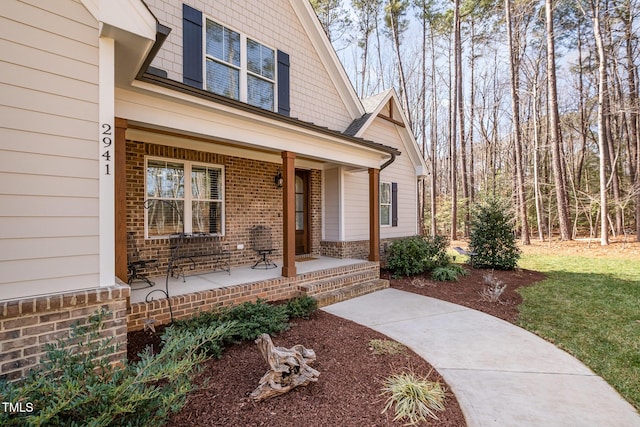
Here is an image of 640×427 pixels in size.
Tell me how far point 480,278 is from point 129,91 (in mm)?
8648

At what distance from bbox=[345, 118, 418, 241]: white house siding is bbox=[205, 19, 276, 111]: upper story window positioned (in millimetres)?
3300

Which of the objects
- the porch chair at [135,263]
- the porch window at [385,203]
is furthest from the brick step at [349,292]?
the porch window at [385,203]

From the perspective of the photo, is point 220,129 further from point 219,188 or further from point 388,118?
point 388,118

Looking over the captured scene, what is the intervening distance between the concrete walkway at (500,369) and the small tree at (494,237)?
4.52 meters

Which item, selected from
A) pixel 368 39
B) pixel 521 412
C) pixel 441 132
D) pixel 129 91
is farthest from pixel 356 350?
pixel 441 132

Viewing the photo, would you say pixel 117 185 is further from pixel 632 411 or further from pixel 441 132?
pixel 441 132

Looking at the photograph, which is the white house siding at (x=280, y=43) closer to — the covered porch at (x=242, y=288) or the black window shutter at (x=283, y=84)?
the black window shutter at (x=283, y=84)

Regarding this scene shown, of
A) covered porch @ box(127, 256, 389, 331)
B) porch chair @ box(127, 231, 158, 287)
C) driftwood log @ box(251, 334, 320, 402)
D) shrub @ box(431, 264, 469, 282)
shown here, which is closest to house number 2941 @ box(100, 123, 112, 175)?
covered porch @ box(127, 256, 389, 331)

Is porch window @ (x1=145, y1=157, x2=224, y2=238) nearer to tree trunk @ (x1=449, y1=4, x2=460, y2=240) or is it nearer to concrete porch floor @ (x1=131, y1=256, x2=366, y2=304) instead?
concrete porch floor @ (x1=131, y1=256, x2=366, y2=304)

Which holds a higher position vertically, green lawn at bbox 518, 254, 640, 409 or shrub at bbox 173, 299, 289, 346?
shrub at bbox 173, 299, 289, 346

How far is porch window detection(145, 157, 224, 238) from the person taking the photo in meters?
5.89

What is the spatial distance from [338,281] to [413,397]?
3.84 m

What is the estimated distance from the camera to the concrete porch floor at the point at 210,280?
15.3 ft

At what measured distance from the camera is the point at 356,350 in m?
3.87
